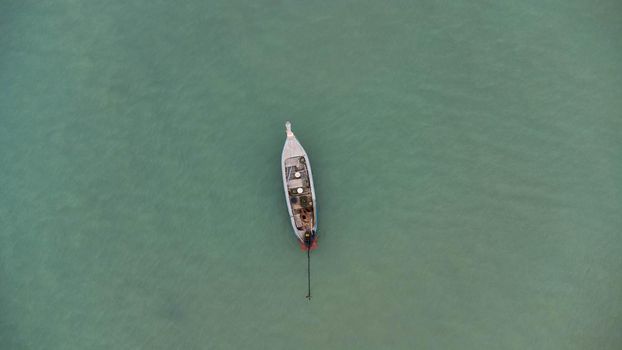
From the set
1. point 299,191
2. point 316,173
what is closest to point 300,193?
point 299,191

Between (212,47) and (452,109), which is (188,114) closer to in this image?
(212,47)

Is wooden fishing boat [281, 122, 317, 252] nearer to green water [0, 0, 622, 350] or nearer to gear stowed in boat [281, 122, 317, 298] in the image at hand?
gear stowed in boat [281, 122, 317, 298]

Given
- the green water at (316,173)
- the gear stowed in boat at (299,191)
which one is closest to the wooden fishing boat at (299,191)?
the gear stowed in boat at (299,191)

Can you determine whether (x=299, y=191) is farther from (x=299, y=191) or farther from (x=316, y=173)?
(x=316, y=173)

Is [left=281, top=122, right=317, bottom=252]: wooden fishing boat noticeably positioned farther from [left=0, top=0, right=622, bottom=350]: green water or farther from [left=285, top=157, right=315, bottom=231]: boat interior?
[left=0, top=0, right=622, bottom=350]: green water

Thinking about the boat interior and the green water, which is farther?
the green water

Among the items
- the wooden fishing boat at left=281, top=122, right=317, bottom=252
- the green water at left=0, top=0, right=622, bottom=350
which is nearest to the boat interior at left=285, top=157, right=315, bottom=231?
the wooden fishing boat at left=281, top=122, right=317, bottom=252

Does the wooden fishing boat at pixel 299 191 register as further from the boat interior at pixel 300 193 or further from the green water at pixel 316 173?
the green water at pixel 316 173
